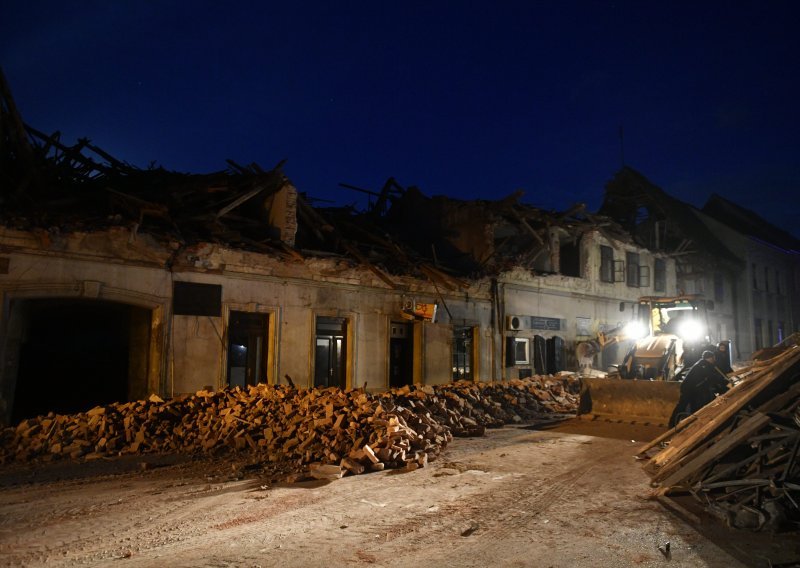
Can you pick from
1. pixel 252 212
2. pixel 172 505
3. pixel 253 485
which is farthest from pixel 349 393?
pixel 252 212

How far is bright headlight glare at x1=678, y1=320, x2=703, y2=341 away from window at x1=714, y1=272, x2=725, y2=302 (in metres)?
19.6

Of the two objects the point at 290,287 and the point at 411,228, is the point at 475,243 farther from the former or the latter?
the point at 290,287

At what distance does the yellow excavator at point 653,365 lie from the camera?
12734 mm

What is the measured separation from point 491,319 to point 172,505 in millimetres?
15539

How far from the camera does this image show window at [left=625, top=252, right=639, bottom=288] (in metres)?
26.8

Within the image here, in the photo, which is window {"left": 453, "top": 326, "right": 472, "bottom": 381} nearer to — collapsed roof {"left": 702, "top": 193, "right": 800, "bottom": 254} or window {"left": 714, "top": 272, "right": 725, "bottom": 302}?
window {"left": 714, "top": 272, "right": 725, "bottom": 302}

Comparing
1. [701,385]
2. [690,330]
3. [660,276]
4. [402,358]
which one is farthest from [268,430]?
[660,276]

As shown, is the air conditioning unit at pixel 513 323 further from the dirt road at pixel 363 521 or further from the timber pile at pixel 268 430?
the dirt road at pixel 363 521

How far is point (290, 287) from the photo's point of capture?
15.5 metres

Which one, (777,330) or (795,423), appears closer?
(795,423)

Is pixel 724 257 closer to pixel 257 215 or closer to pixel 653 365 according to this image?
pixel 653 365

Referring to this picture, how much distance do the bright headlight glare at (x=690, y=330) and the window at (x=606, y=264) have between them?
409 inches

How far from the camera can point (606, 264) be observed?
25.8m

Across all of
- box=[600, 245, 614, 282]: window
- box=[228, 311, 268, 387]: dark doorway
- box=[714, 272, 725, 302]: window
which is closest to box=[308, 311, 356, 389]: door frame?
box=[228, 311, 268, 387]: dark doorway
